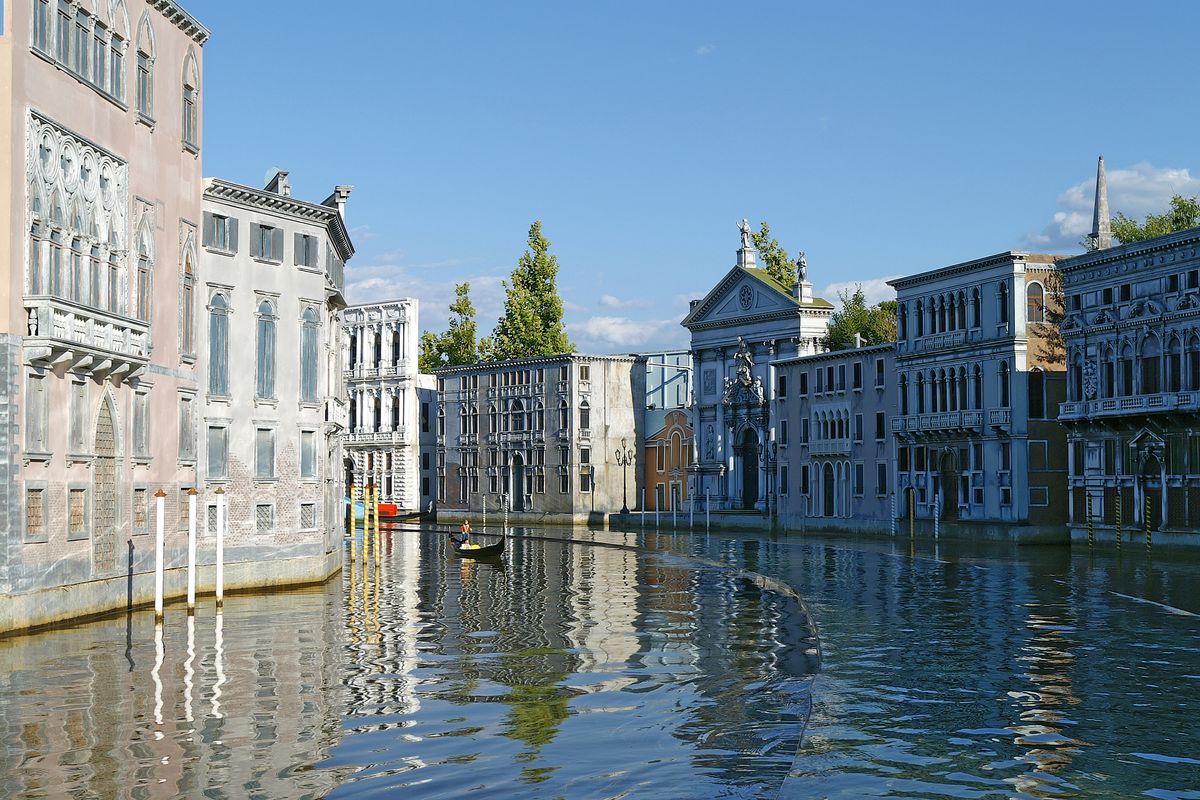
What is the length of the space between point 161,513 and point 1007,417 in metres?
46.7

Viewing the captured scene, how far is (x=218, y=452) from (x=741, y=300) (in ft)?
189

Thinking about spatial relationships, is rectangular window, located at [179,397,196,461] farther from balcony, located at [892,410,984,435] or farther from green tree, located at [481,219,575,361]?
green tree, located at [481,219,575,361]

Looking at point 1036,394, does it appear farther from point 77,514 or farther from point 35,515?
point 35,515

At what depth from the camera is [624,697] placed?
69.4 ft

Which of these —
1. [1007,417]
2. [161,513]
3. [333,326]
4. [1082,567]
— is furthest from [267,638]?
[1007,417]

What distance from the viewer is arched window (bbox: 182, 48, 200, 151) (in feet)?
120

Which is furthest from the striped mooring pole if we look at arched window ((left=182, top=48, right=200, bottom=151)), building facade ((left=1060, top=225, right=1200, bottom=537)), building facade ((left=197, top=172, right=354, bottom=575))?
arched window ((left=182, top=48, right=200, bottom=151))

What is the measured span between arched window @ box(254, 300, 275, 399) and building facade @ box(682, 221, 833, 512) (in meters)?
51.3

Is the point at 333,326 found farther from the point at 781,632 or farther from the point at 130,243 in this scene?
the point at 781,632

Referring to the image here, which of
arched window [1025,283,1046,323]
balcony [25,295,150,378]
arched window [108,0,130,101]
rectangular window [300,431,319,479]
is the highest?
arched window [108,0,130,101]

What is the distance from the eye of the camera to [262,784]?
15289 millimetres

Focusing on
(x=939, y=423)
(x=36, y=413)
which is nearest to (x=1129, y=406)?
(x=939, y=423)

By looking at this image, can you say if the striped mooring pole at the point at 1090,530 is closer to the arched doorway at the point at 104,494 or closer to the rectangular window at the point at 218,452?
the rectangular window at the point at 218,452

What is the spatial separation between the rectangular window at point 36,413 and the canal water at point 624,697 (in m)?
3.60
